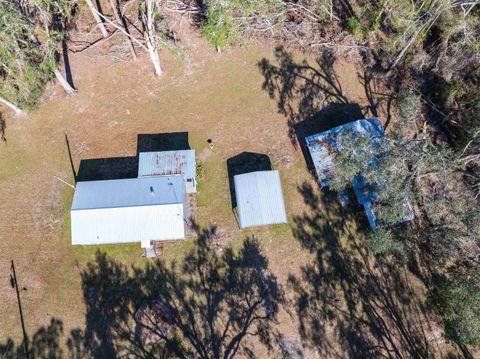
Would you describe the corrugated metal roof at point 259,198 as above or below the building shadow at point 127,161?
below

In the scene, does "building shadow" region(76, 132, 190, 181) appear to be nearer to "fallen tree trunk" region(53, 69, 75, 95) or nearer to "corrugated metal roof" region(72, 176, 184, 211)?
"corrugated metal roof" region(72, 176, 184, 211)

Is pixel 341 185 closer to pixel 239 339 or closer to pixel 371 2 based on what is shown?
pixel 239 339

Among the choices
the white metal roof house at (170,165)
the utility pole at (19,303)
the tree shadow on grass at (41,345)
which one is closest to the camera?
the tree shadow on grass at (41,345)

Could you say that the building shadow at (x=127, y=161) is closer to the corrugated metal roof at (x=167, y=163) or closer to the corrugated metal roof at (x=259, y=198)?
the corrugated metal roof at (x=167, y=163)

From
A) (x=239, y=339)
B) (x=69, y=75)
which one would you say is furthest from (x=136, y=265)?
(x=69, y=75)

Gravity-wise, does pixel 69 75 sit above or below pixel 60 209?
above

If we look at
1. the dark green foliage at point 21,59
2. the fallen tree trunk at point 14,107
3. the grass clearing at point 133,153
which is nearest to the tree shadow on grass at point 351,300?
the grass clearing at point 133,153

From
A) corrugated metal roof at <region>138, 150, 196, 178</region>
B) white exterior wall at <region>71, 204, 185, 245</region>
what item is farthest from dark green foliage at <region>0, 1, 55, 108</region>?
white exterior wall at <region>71, 204, 185, 245</region>

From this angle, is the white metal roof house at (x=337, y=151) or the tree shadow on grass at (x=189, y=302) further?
the white metal roof house at (x=337, y=151)

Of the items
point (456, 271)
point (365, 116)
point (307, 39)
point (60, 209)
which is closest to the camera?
point (456, 271)
